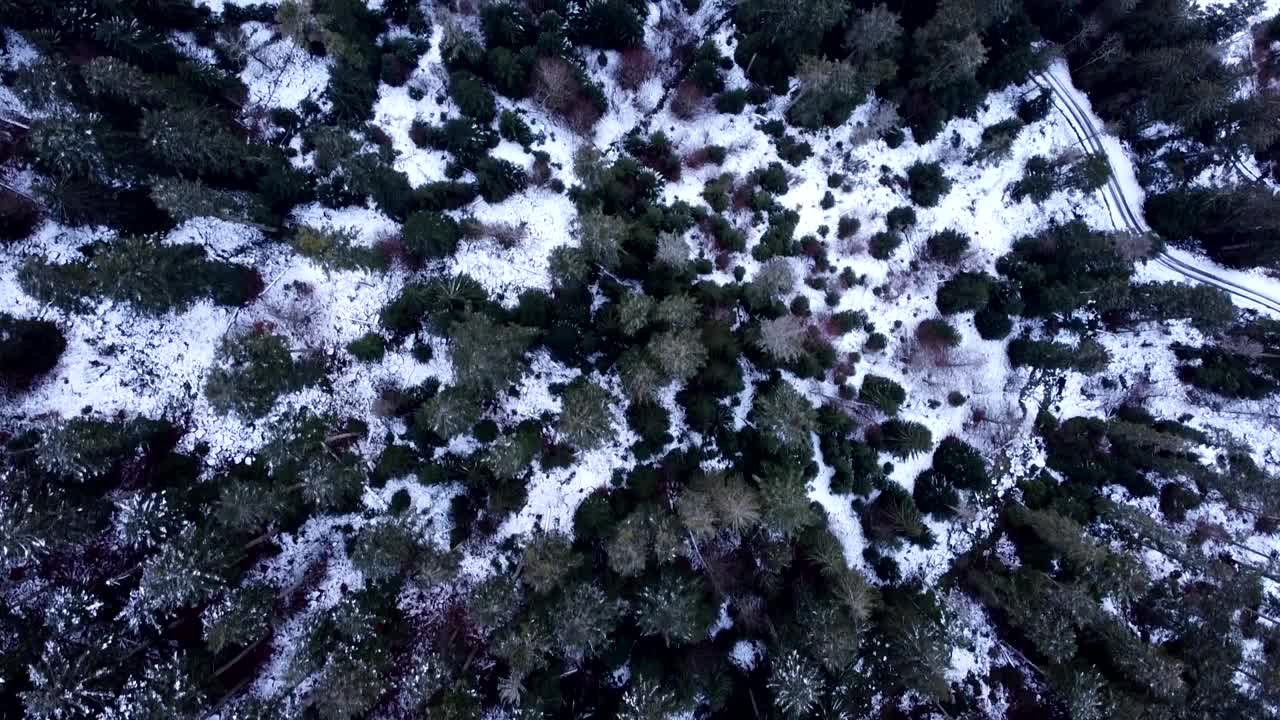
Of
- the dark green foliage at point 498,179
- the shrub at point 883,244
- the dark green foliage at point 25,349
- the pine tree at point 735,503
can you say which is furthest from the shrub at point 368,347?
the shrub at point 883,244

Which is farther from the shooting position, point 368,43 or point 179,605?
point 368,43

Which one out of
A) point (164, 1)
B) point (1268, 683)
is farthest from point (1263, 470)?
point (164, 1)

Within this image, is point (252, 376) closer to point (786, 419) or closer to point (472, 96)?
point (472, 96)

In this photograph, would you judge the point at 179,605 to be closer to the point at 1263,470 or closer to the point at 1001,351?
the point at 1001,351

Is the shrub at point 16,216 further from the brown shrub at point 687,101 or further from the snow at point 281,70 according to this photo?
the brown shrub at point 687,101

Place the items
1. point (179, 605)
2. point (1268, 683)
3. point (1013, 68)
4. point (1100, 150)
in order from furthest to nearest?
1. point (1100, 150)
2. point (1013, 68)
3. point (1268, 683)
4. point (179, 605)

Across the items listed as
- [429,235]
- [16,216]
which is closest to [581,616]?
[429,235]
